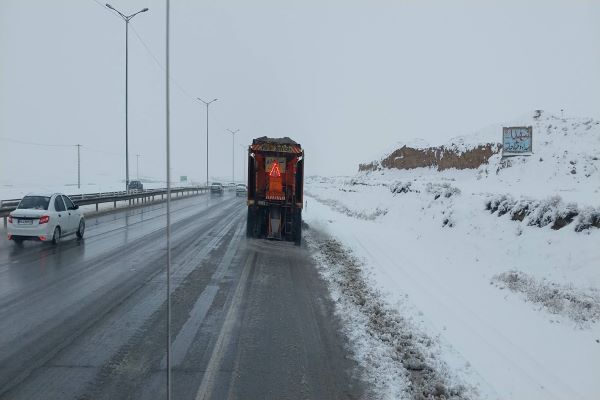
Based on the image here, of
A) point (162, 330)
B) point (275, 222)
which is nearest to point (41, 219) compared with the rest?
point (275, 222)

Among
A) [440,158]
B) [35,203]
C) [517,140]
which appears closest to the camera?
[35,203]

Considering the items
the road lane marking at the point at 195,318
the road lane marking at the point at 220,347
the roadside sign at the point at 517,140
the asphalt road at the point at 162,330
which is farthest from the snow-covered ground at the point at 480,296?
the roadside sign at the point at 517,140

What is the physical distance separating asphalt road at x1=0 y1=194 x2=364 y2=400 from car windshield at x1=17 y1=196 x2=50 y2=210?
2.56 m

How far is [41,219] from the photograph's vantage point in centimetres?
1537

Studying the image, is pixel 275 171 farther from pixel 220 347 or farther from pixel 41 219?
pixel 220 347

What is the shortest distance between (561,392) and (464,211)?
1215 cm

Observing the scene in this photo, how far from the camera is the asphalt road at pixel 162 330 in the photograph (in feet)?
17.6

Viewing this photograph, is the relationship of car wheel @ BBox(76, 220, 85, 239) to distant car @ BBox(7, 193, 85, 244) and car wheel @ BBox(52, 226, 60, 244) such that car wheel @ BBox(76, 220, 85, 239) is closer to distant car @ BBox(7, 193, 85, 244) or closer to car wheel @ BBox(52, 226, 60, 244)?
distant car @ BBox(7, 193, 85, 244)

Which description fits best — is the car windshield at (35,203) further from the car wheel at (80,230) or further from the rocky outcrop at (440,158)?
the rocky outcrop at (440,158)

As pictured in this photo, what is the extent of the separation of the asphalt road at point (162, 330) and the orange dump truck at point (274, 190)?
3.37 m

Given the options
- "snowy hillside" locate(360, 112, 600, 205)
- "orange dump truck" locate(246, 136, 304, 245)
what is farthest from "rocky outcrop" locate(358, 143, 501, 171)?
"orange dump truck" locate(246, 136, 304, 245)

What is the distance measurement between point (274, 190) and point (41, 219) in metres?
7.61

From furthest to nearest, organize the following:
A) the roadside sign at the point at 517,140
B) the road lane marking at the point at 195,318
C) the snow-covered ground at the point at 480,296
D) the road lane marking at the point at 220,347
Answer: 1. the roadside sign at the point at 517,140
2. the road lane marking at the point at 195,318
3. the snow-covered ground at the point at 480,296
4. the road lane marking at the point at 220,347

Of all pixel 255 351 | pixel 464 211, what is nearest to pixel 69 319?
pixel 255 351
